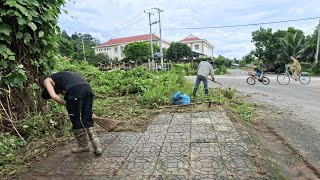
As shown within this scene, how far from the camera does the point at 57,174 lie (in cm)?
321

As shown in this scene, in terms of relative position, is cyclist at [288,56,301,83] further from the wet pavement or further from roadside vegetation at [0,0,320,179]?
the wet pavement

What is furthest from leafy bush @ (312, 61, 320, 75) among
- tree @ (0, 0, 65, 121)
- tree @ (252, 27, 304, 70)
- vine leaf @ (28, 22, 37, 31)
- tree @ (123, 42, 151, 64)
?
tree @ (123, 42, 151, 64)

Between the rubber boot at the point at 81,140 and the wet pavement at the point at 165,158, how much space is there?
0.08m

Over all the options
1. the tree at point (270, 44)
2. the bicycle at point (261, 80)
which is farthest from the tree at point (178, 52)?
the bicycle at point (261, 80)

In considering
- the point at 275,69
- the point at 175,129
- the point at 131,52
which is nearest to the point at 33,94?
the point at 175,129

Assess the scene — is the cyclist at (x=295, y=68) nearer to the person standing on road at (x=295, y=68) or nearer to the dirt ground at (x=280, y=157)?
the person standing on road at (x=295, y=68)

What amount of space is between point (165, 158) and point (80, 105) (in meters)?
1.38

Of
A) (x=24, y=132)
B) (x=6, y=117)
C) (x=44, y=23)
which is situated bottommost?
(x=24, y=132)

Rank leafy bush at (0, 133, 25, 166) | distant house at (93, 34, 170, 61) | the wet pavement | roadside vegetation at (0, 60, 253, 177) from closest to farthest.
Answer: the wet pavement
leafy bush at (0, 133, 25, 166)
roadside vegetation at (0, 60, 253, 177)
distant house at (93, 34, 170, 61)

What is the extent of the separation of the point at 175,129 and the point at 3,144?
2807 millimetres

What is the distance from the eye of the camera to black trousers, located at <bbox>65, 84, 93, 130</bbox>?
3641 mm

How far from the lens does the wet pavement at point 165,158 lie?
3.13 m

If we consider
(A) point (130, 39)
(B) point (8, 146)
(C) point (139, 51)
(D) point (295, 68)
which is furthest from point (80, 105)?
(A) point (130, 39)

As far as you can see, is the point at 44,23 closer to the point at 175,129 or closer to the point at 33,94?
the point at 33,94
